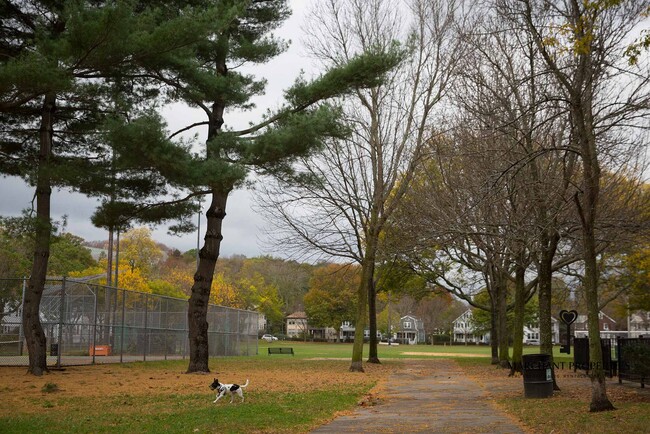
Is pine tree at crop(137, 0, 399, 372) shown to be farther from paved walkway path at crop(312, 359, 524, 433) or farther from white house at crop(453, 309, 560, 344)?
white house at crop(453, 309, 560, 344)

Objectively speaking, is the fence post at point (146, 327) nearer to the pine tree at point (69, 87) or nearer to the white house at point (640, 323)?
the pine tree at point (69, 87)

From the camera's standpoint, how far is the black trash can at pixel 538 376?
14.5m

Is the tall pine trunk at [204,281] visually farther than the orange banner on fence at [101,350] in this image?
No

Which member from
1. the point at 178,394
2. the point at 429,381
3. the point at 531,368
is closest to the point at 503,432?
the point at 531,368

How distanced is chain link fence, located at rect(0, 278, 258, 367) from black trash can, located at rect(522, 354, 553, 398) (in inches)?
582

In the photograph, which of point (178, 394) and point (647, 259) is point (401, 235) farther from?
point (647, 259)

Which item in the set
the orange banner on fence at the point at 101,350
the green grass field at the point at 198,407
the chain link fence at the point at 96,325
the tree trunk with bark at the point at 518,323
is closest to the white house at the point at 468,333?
the chain link fence at the point at 96,325

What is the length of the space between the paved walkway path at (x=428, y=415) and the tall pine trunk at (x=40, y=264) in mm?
10398

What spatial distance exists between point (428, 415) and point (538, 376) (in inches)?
160

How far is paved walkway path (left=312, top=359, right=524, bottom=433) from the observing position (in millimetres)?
9961

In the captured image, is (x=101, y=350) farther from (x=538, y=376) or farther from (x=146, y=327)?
(x=538, y=376)

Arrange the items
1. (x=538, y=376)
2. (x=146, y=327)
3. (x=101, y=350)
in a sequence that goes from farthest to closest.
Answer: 1. (x=146, y=327)
2. (x=101, y=350)
3. (x=538, y=376)

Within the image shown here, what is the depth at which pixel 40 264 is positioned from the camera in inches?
797

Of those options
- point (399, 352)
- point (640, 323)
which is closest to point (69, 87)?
point (399, 352)
